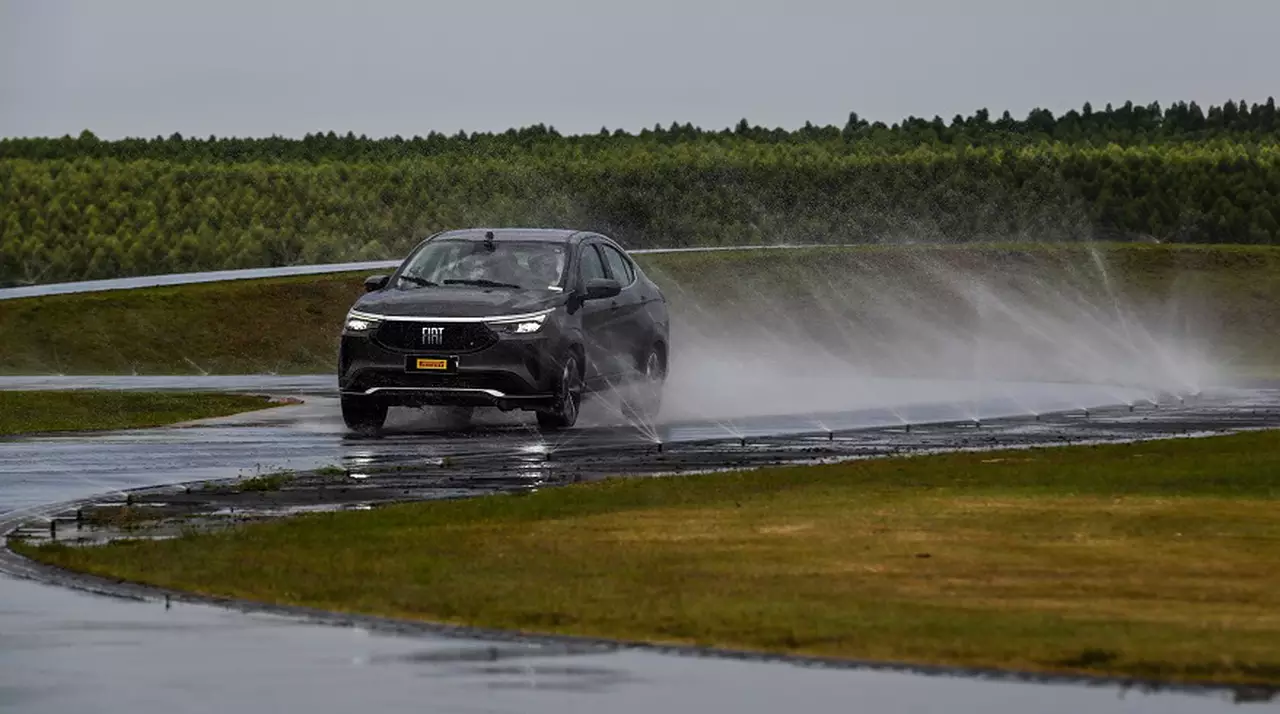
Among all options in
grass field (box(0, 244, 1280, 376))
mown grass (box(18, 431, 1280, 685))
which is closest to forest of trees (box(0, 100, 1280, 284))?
grass field (box(0, 244, 1280, 376))

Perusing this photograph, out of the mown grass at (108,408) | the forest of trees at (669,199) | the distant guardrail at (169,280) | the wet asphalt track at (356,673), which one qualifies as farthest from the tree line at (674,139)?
the wet asphalt track at (356,673)

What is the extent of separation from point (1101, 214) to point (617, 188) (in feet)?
34.5

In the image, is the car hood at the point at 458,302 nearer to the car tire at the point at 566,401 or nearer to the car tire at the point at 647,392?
the car tire at the point at 566,401

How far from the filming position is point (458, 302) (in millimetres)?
28172

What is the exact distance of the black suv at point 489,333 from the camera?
27.9 metres

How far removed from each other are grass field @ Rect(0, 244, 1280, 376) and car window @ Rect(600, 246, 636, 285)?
1391 cm

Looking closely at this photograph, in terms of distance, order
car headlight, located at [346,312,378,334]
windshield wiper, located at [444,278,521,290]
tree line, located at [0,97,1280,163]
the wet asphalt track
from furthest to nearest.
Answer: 1. tree line, located at [0,97,1280,163]
2. windshield wiper, located at [444,278,521,290]
3. car headlight, located at [346,312,378,334]
4. the wet asphalt track

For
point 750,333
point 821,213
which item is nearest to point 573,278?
point 750,333

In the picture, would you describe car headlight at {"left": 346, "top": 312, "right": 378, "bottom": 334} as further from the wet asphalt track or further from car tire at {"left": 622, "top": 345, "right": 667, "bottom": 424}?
the wet asphalt track

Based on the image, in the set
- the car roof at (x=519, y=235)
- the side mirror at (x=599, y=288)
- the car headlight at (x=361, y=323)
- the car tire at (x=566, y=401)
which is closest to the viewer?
the car headlight at (x=361, y=323)

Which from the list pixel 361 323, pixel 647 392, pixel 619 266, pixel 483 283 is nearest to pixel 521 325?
pixel 483 283

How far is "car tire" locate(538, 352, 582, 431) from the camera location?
28.3 meters

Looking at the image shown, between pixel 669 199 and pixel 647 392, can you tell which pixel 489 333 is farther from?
pixel 669 199

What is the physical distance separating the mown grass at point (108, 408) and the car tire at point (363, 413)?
1.95m
